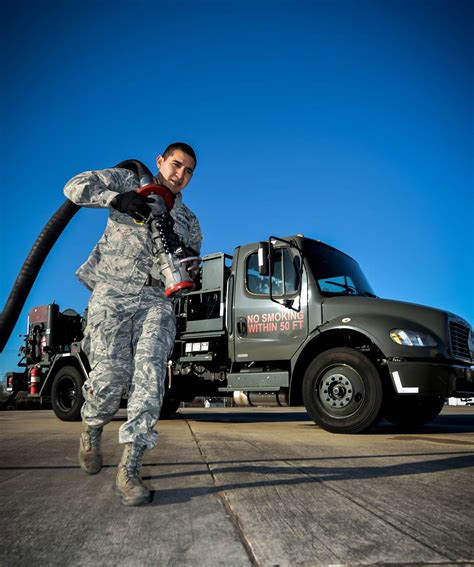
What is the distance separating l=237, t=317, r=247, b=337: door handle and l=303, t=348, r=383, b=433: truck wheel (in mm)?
1266

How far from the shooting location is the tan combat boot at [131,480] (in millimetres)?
2105

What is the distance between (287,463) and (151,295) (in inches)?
55.2

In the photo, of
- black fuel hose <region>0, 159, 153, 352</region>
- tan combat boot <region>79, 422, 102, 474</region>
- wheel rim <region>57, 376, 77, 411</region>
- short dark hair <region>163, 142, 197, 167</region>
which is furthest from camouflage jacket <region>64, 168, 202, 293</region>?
black fuel hose <region>0, 159, 153, 352</region>

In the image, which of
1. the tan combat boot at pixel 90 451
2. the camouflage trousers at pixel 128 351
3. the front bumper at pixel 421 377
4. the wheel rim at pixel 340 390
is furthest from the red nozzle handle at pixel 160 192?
the front bumper at pixel 421 377

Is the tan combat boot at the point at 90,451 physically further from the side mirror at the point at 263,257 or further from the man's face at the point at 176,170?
the side mirror at the point at 263,257

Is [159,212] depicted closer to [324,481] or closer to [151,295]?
[151,295]

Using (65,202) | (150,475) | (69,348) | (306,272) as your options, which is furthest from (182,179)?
(65,202)

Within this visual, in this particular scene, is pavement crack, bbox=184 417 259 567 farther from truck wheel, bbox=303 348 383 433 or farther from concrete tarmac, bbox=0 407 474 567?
truck wheel, bbox=303 348 383 433

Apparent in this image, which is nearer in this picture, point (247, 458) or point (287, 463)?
point (287, 463)

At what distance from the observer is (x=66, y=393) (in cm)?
862

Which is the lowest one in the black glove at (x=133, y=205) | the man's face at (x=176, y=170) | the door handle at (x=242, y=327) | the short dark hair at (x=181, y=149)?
the door handle at (x=242, y=327)

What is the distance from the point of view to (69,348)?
30.0 feet

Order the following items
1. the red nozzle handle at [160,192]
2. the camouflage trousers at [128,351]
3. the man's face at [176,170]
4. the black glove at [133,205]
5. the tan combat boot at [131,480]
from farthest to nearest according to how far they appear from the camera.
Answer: the man's face at [176,170] < the red nozzle handle at [160,192] < the black glove at [133,205] < the camouflage trousers at [128,351] < the tan combat boot at [131,480]

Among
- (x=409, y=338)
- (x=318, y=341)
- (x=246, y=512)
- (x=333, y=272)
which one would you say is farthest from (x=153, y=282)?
(x=333, y=272)
